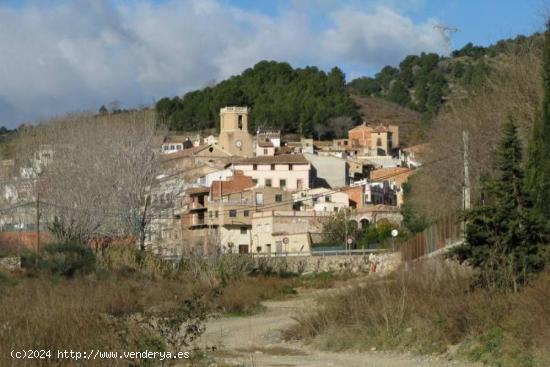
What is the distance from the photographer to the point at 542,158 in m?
21.3

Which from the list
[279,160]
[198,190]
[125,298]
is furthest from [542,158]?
[279,160]

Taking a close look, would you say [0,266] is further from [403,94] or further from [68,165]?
[403,94]

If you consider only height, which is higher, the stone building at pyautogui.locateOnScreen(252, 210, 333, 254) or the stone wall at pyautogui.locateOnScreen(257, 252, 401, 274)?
the stone building at pyautogui.locateOnScreen(252, 210, 333, 254)

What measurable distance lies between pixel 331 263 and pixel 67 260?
2082 centimetres

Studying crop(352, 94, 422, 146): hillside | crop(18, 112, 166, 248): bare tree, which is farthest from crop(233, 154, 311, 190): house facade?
crop(352, 94, 422, 146): hillside

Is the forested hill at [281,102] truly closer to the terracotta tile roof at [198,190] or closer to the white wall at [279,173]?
the white wall at [279,173]

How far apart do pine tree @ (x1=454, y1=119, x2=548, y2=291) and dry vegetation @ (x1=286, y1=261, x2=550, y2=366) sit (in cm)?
58

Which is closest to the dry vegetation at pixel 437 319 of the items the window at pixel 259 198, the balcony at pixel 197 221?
the window at pixel 259 198

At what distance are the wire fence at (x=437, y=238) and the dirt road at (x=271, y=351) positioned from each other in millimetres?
6043

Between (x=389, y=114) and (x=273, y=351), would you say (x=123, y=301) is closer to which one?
(x=273, y=351)

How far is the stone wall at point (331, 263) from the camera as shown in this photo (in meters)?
50.9

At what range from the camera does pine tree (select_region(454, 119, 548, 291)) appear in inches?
757

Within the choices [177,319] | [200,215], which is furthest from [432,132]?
[177,319]

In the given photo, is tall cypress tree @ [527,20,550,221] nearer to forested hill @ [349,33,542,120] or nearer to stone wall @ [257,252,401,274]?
stone wall @ [257,252,401,274]
